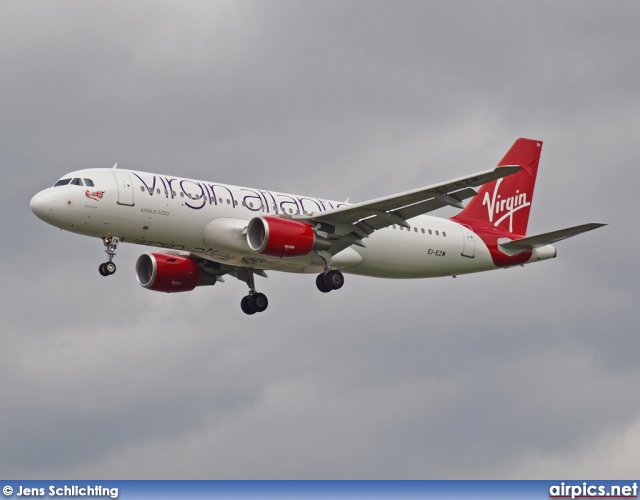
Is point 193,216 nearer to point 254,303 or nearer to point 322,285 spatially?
point 322,285

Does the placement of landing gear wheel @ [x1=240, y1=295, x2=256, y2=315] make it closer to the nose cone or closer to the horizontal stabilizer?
the horizontal stabilizer

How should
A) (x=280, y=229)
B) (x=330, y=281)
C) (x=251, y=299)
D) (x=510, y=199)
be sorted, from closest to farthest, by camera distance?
(x=280, y=229) → (x=330, y=281) → (x=251, y=299) → (x=510, y=199)

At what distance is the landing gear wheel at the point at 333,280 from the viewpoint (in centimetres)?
5828

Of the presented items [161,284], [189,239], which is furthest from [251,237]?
[161,284]

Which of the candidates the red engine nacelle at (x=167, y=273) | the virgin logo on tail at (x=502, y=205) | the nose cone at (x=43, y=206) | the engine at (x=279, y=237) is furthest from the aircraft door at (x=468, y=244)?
the nose cone at (x=43, y=206)

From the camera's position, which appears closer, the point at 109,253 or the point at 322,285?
the point at 109,253

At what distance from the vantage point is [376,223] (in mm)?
58312

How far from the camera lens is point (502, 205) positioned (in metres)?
66.8

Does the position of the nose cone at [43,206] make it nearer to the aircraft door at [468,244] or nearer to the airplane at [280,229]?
the airplane at [280,229]

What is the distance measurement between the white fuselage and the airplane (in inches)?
1.7

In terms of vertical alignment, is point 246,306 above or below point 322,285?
above

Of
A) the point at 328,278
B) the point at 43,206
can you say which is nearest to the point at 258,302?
the point at 328,278

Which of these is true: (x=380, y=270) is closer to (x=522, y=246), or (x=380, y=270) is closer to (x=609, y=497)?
(x=522, y=246)

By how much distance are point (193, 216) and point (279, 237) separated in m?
3.59
